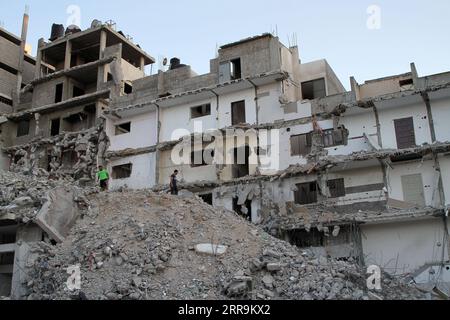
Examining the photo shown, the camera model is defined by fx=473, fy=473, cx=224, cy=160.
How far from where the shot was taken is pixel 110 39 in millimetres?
41219

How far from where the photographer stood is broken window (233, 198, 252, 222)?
2710 cm

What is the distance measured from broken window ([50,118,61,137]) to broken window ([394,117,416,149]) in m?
26.3

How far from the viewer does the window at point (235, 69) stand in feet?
99.7

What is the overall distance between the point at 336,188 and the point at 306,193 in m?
1.66

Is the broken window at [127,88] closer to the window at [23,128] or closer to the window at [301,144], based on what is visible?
the window at [23,128]

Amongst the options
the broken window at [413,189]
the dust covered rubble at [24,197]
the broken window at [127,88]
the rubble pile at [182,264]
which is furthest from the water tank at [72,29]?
the broken window at [413,189]

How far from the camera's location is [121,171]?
33.5 metres

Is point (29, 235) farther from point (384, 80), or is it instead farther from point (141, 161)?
point (384, 80)

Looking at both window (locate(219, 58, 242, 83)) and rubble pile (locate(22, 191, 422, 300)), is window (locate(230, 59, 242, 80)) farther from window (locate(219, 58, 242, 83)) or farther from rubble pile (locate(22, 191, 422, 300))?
rubble pile (locate(22, 191, 422, 300))

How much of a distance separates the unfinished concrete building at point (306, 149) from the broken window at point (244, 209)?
0.27ft

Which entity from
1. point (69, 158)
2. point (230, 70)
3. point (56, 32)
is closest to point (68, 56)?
point (56, 32)

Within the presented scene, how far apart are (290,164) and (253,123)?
3597 millimetres

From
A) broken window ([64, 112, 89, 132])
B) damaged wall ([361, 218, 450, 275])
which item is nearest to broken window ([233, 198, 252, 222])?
damaged wall ([361, 218, 450, 275])
